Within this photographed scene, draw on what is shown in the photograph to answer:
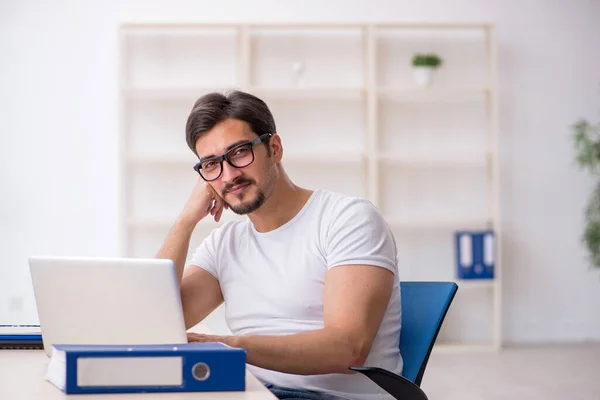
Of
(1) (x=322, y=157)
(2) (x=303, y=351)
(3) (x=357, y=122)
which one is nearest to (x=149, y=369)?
(2) (x=303, y=351)

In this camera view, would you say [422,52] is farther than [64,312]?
Yes

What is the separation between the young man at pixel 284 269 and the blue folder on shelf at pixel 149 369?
42 centimetres

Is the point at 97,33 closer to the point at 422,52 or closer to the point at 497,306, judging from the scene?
the point at 422,52

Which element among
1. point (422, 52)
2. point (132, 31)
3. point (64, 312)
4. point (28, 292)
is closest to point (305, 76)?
point (422, 52)

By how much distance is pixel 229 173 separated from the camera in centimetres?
216

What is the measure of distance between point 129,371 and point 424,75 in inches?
183

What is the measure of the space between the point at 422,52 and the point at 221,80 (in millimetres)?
1339

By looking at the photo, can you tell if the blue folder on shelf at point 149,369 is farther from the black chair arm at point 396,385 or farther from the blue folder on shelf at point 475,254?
the blue folder on shelf at point 475,254

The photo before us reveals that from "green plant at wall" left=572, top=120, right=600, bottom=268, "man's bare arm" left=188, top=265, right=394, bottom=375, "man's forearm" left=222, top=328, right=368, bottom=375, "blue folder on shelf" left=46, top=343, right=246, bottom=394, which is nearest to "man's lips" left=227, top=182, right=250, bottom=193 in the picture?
"man's bare arm" left=188, top=265, right=394, bottom=375

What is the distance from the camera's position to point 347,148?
19.6 ft

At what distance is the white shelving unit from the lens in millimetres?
5859

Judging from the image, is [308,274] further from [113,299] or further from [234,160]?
[113,299]

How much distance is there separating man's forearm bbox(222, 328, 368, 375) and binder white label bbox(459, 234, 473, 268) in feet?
12.8

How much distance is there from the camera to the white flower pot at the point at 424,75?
574 cm
